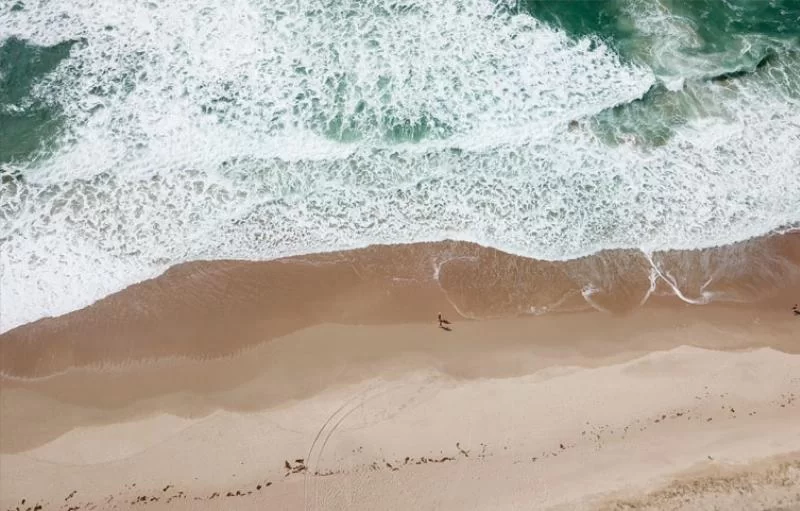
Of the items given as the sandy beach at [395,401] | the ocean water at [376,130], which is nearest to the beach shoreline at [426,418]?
the sandy beach at [395,401]

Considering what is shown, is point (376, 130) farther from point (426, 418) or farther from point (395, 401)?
point (426, 418)

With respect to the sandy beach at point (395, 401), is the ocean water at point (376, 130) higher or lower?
higher

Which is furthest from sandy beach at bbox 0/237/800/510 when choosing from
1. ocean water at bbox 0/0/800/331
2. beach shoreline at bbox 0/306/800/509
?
ocean water at bbox 0/0/800/331

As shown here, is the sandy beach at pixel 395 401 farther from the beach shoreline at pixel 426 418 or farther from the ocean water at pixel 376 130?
the ocean water at pixel 376 130

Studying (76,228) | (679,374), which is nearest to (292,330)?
(76,228)

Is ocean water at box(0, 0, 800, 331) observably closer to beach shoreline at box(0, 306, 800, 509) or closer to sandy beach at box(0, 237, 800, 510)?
sandy beach at box(0, 237, 800, 510)
